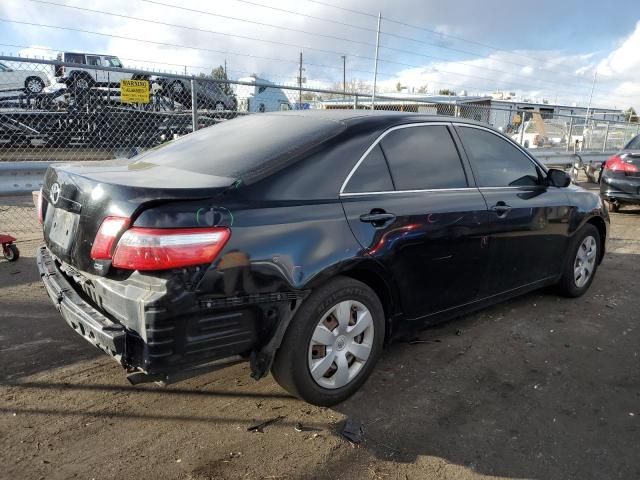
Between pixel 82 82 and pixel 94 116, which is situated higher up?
pixel 82 82

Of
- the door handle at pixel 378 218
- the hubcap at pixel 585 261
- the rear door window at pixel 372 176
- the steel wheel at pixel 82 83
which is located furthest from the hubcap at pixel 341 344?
the steel wheel at pixel 82 83

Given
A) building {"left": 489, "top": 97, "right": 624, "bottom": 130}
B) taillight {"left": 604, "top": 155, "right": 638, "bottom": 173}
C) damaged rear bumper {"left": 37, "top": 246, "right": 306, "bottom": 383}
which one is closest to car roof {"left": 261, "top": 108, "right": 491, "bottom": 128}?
damaged rear bumper {"left": 37, "top": 246, "right": 306, "bottom": 383}

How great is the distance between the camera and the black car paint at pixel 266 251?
2203 mm

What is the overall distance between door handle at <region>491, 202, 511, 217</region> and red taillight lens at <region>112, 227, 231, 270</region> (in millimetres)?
2261

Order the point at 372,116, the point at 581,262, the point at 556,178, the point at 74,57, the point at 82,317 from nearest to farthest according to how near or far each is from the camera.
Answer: the point at 82,317, the point at 372,116, the point at 556,178, the point at 581,262, the point at 74,57

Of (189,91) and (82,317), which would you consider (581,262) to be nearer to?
(82,317)

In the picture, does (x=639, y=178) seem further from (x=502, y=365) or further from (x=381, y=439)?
(x=381, y=439)

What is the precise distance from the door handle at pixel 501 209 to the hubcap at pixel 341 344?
1.41 m

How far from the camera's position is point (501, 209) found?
3676 mm

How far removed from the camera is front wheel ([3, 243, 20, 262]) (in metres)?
5.18

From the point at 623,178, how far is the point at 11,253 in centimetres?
960

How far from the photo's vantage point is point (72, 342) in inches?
139

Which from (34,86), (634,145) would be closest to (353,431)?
(634,145)

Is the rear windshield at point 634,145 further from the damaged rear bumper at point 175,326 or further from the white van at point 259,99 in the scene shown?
the damaged rear bumper at point 175,326
